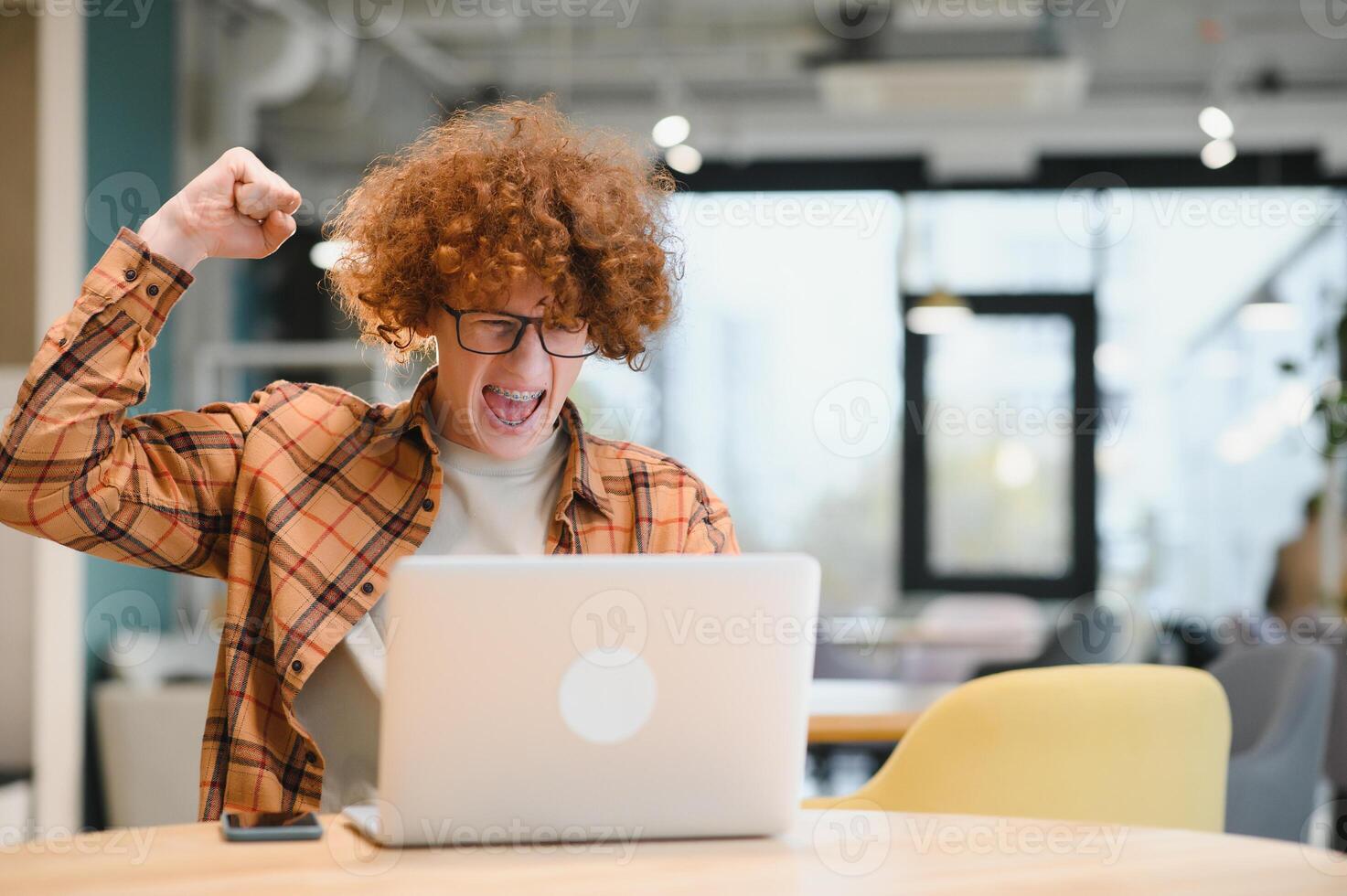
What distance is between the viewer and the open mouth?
1.81 metres

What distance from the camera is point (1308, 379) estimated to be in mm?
7312

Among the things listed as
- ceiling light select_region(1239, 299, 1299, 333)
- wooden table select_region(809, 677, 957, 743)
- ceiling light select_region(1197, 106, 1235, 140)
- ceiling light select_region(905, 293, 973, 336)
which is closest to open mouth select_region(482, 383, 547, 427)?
wooden table select_region(809, 677, 957, 743)

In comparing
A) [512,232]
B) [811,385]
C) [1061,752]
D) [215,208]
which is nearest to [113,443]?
[215,208]

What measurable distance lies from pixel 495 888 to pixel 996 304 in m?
6.99

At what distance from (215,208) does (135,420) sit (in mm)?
279

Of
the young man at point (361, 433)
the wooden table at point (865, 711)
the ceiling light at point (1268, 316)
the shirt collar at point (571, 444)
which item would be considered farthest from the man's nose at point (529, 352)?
the ceiling light at point (1268, 316)

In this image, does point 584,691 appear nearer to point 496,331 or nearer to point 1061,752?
point 496,331

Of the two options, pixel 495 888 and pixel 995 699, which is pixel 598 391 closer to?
pixel 995 699

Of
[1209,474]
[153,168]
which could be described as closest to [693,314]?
[1209,474]

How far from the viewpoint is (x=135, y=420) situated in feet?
5.58

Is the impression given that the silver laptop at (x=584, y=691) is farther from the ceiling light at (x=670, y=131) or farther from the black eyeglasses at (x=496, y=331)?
the ceiling light at (x=670, y=131)

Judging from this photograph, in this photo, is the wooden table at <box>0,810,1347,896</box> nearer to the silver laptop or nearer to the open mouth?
the silver laptop

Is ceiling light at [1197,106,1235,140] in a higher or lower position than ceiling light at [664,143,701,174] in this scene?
lower

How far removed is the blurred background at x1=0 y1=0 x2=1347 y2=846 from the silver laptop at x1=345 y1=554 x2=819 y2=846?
13.0 ft
